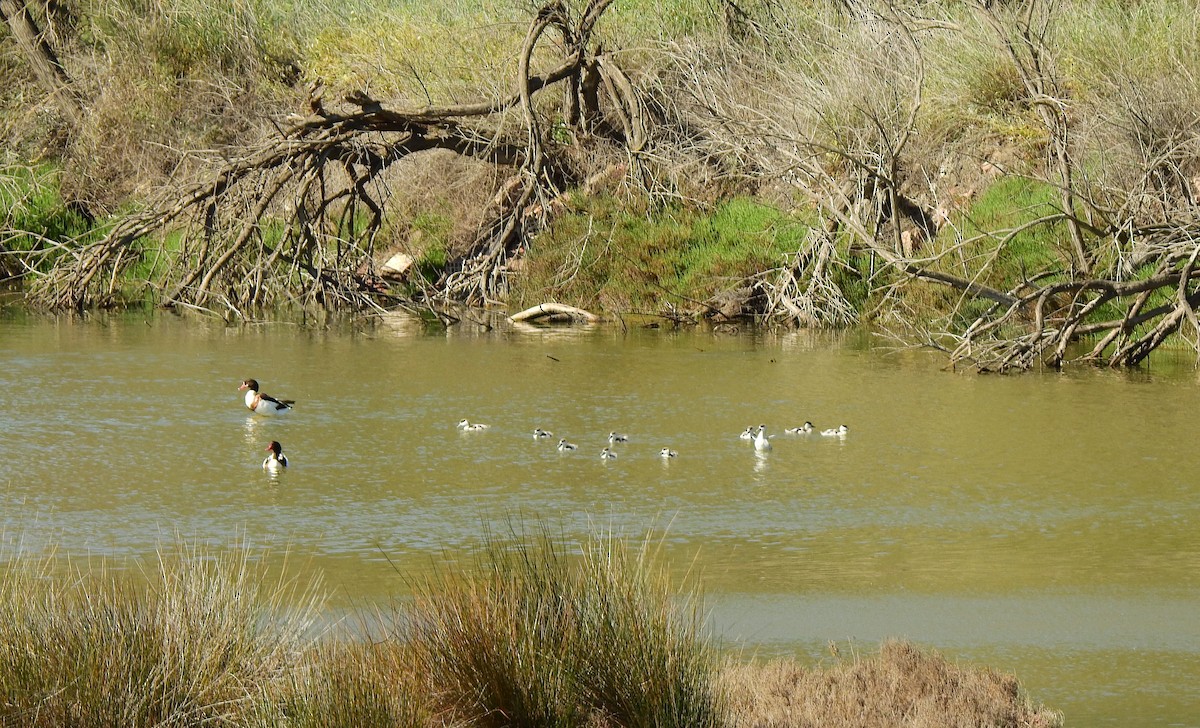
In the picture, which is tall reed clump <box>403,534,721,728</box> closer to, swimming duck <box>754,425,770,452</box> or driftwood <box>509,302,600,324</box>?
swimming duck <box>754,425,770,452</box>

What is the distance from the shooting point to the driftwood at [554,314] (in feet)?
65.4

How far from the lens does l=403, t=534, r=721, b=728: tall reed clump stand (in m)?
5.18

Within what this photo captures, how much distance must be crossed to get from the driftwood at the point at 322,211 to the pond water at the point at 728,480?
231 centimetres

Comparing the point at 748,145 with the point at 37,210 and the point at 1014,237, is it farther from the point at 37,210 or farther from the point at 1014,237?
the point at 37,210

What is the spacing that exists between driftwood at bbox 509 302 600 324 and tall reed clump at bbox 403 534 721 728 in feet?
47.5

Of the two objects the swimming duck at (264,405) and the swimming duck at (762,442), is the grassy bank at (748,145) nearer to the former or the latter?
the swimming duck at (762,442)

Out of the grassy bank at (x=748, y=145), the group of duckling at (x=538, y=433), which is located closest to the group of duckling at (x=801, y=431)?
the group of duckling at (x=538, y=433)

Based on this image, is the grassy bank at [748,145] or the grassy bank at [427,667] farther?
the grassy bank at [748,145]

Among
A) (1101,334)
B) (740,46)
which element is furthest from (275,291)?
(1101,334)

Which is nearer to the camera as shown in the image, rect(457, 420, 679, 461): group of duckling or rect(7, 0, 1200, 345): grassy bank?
rect(457, 420, 679, 461): group of duckling

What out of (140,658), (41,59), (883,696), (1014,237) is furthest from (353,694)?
(41,59)

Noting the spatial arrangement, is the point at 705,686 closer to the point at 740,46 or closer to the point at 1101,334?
the point at 1101,334

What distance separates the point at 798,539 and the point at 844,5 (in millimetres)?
15587

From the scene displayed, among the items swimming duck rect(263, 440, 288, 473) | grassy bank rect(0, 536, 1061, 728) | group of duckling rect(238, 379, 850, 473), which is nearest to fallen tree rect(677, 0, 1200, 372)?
group of duckling rect(238, 379, 850, 473)
